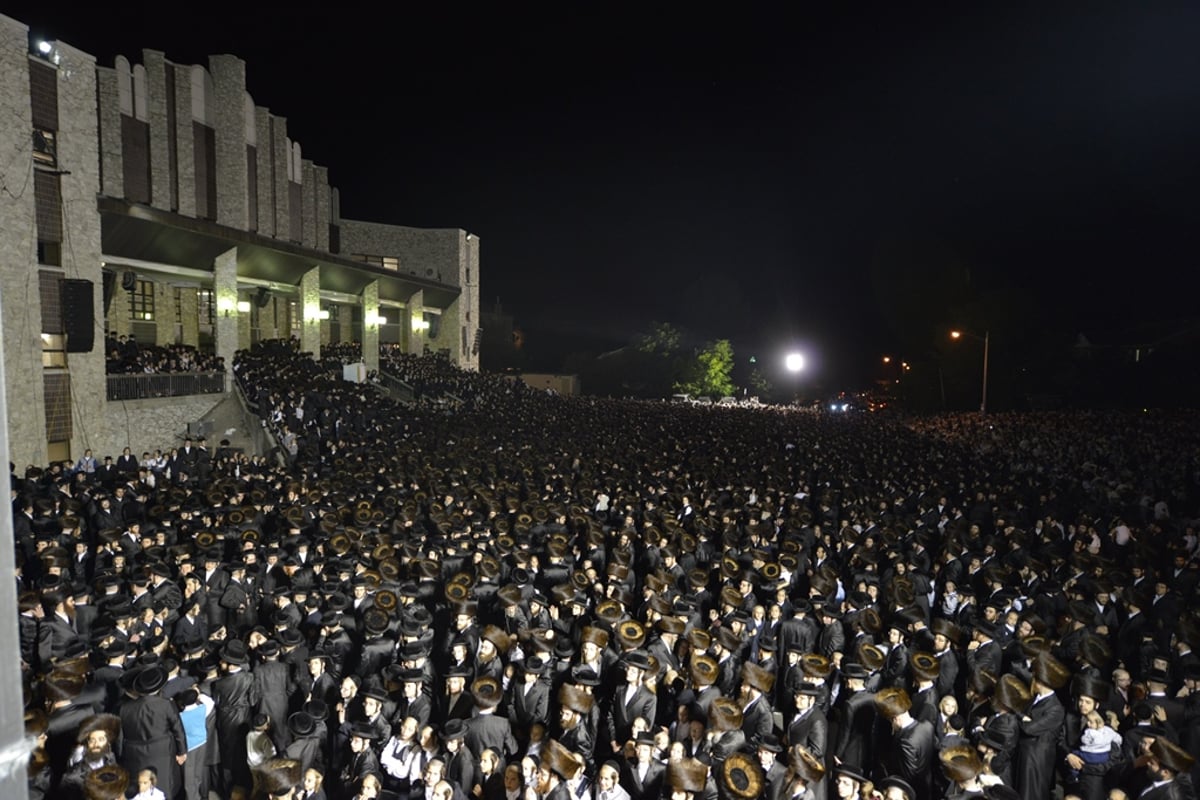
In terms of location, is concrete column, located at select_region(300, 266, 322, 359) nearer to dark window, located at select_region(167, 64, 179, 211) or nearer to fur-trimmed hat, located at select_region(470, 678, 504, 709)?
dark window, located at select_region(167, 64, 179, 211)

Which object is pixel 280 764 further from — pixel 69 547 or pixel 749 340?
pixel 749 340

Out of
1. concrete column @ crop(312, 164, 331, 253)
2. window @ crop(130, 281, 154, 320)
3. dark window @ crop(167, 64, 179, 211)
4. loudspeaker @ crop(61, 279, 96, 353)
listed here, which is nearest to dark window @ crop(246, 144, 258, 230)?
dark window @ crop(167, 64, 179, 211)

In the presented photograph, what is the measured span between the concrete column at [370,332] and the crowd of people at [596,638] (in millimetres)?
18603

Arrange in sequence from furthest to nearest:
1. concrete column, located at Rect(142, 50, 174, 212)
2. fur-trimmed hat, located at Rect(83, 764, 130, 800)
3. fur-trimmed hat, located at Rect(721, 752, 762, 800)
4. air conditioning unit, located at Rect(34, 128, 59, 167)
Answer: concrete column, located at Rect(142, 50, 174, 212), air conditioning unit, located at Rect(34, 128, 59, 167), fur-trimmed hat, located at Rect(721, 752, 762, 800), fur-trimmed hat, located at Rect(83, 764, 130, 800)

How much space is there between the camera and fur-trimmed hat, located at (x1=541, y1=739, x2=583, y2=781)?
5406 mm

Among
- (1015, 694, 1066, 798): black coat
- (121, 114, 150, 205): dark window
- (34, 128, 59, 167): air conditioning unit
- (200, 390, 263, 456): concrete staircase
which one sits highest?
(121, 114, 150, 205): dark window

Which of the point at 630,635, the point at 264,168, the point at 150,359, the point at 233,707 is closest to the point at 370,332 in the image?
the point at 264,168

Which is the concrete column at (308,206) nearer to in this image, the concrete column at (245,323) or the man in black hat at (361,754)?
the concrete column at (245,323)

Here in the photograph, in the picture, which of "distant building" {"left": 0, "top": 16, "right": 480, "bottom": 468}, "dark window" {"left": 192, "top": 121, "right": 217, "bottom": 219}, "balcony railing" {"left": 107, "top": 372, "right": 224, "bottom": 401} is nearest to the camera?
"distant building" {"left": 0, "top": 16, "right": 480, "bottom": 468}

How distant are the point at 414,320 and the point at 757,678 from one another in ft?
125

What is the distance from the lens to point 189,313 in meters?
29.3

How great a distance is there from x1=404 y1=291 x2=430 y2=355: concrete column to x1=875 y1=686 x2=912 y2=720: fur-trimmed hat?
38257 mm

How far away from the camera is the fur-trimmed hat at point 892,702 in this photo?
6.43 m

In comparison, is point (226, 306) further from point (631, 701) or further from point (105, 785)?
point (631, 701)
